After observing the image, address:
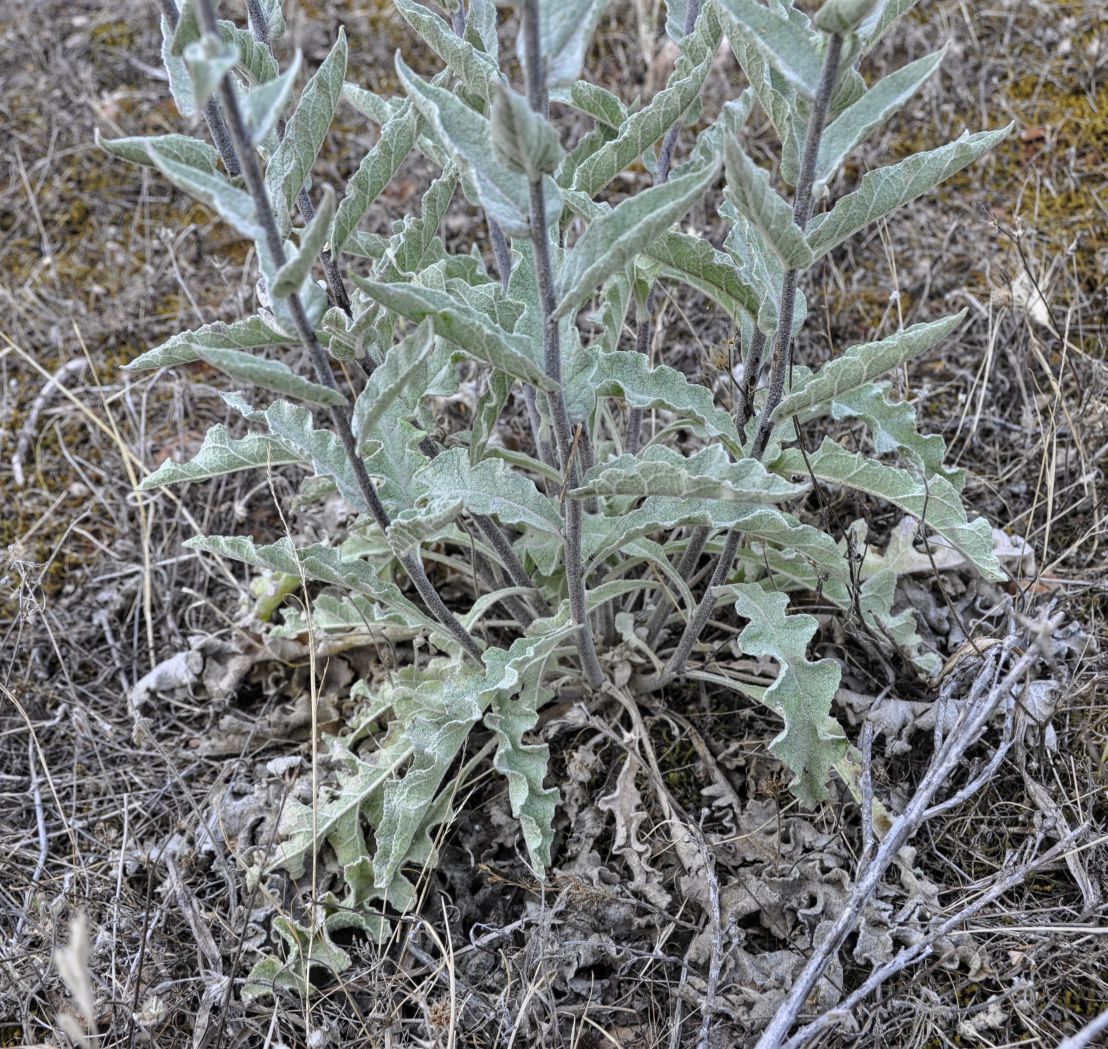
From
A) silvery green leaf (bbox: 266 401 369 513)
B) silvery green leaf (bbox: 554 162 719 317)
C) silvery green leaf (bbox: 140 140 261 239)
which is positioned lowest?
silvery green leaf (bbox: 266 401 369 513)

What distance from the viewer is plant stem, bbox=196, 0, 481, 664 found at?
1.33m

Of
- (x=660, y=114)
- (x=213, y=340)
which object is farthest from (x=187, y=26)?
(x=660, y=114)

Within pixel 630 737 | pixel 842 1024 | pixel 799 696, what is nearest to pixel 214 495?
pixel 630 737

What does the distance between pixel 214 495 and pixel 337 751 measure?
3.64 feet

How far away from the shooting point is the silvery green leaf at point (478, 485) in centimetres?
186

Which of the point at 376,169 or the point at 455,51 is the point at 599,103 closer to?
the point at 455,51

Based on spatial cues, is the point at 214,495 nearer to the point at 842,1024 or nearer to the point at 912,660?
the point at 912,660

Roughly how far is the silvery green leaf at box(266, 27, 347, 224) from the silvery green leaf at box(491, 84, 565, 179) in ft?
1.51

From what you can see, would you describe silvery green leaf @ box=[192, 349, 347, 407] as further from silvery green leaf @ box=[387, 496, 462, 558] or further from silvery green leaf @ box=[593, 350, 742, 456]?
silvery green leaf @ box=[593, 350, 742, 456]

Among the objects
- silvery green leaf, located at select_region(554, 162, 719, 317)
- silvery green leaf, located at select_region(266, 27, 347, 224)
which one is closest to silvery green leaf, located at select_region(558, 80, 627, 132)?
silvery green leaf, located at select_region(266, 27, 347, 224)

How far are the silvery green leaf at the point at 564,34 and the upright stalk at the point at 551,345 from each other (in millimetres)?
26

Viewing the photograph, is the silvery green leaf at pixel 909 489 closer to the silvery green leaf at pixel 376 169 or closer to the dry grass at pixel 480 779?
the dry grass at pixel 480 779

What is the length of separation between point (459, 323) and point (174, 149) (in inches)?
22.5

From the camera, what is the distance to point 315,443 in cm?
185
